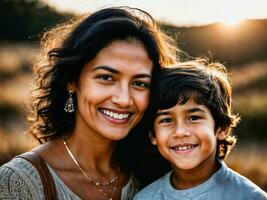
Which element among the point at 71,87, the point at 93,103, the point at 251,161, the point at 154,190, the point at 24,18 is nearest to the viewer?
the point at 93,103

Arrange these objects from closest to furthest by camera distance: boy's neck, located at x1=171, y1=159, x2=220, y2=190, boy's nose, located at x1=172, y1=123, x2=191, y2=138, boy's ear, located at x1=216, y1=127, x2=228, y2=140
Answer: boy's nose, located at x1=172, y1=123, x2=191, y2=138, boy's neck, located at x1=171, y1=159, x2=220, y2=190, boy's ear, located at x1=216, y1=127, x2=228, y2=140

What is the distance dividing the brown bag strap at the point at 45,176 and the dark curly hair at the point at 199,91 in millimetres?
829

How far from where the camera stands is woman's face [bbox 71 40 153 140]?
13.6 feet

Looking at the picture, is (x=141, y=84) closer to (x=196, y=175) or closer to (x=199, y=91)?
(x=199, y=91)

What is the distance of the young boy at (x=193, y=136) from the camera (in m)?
4.07

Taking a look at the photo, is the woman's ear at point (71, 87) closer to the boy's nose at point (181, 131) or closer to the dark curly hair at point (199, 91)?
the dark curly hair at point (199, 91)

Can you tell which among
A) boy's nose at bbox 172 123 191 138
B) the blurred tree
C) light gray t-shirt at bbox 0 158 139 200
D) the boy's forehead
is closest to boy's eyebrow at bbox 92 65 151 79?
the boy's forehead

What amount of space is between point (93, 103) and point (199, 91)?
686mm

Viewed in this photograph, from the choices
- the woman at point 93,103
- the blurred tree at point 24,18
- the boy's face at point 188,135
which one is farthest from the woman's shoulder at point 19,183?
the blurred tree at point 24,18

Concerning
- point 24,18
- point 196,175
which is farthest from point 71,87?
point 24,18

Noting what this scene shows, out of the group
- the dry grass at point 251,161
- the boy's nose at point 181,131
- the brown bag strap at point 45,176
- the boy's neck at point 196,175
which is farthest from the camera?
the dry grass at point 251,161

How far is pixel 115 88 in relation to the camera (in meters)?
4.17

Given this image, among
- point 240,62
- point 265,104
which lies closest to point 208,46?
point 240,62

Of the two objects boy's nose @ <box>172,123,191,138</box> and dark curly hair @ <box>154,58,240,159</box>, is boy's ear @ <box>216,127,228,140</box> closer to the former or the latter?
dark curly hair @ <box>154,58,240,159</box>
